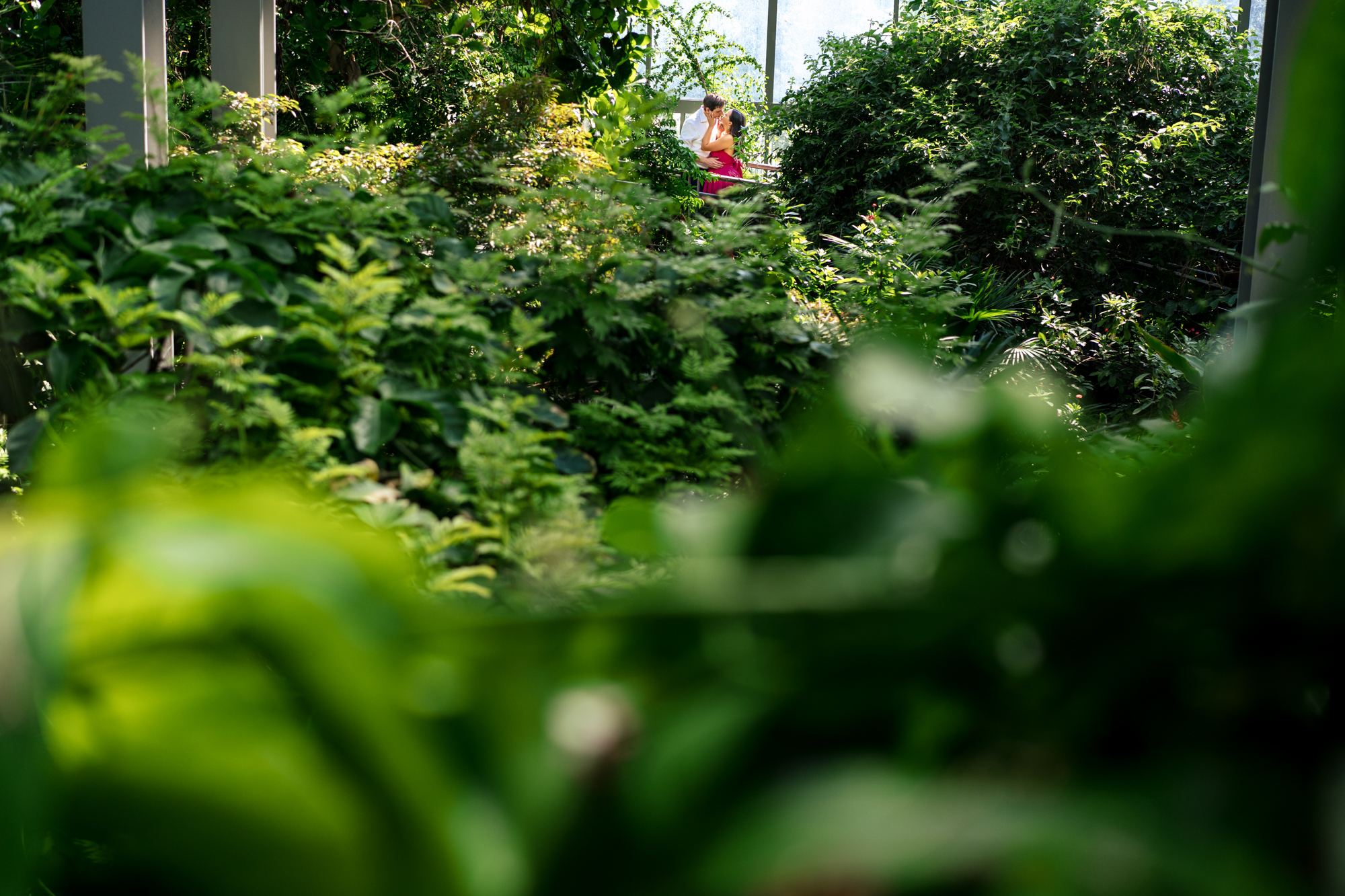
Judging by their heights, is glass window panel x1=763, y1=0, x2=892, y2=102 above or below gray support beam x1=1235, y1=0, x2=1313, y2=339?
above

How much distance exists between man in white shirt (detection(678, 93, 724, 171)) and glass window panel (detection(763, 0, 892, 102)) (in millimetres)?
2020

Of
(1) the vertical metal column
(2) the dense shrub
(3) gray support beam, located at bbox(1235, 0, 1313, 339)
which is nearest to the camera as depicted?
(3) gray support beam, located at bbox(1235, 0, 1313, 339)

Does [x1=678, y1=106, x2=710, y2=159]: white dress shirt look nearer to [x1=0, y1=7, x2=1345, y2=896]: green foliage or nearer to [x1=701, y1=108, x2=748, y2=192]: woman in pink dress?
[x1=701, y1=108, x2=748, y2=192]: woman in pink dress

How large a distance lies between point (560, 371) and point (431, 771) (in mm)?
1823

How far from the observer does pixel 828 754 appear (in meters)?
0.21

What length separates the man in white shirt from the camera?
1080 centimetres

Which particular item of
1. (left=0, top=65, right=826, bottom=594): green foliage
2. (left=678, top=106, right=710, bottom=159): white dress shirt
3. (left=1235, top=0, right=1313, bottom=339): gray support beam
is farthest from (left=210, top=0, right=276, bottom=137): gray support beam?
(left=678, top=106, right=710, bottom=159): white dress shirt

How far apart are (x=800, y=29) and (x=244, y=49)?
12.0 meters

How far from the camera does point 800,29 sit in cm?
1538

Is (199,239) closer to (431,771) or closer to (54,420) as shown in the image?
(54,420)

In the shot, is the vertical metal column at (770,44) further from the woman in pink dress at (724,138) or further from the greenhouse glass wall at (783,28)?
the woman in pink dress at (724,138)

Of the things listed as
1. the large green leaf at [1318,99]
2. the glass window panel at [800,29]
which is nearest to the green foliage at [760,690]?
the large green leaf at [1318,99]

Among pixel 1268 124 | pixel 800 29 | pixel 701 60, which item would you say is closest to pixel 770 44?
pixel 800 29

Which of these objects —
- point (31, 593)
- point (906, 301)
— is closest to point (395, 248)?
point (906, 301)
